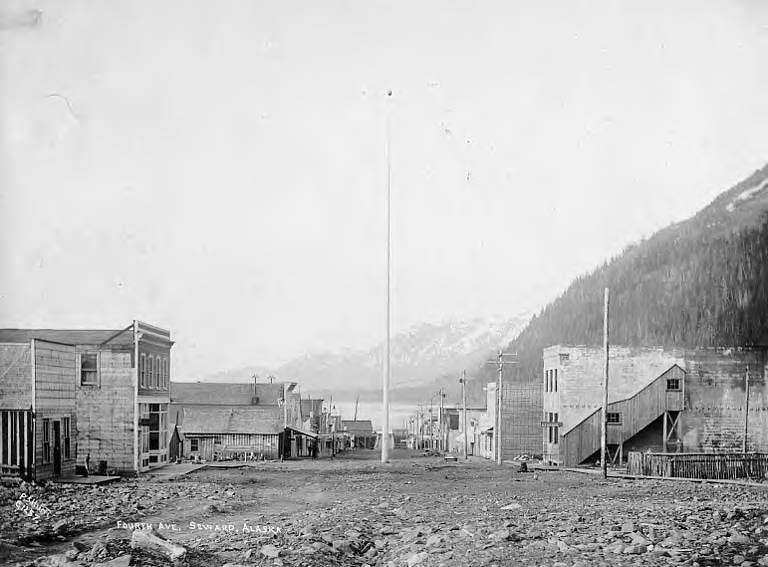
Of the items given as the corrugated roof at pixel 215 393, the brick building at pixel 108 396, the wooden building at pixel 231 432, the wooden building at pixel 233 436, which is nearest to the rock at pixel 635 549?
the brick building at pixel 108 396

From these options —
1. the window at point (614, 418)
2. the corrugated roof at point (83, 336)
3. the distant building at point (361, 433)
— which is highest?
the corrugated roof at point (83, 336)

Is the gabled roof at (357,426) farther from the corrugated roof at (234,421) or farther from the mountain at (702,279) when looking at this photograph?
the mountain at (702,279)

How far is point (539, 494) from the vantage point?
22344 mm

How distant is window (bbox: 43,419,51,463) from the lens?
23.6 m

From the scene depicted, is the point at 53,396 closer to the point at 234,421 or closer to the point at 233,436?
the point at 233,436

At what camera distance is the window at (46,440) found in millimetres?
23578

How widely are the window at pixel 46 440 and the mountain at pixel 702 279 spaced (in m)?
22.1

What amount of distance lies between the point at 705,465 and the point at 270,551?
62.0 feet

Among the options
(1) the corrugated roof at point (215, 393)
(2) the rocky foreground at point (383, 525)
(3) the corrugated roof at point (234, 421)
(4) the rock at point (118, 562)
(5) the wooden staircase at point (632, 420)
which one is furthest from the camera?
(1) the corrugated roof at point (215, 393)

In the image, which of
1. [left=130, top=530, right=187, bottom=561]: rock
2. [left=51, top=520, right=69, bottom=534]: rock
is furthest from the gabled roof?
[left=130, top=530, right=187, bottom=561]: rock

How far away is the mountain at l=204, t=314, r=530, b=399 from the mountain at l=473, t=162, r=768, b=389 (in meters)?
11.5

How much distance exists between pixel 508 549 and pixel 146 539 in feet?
14.4

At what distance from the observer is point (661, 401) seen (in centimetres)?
3634

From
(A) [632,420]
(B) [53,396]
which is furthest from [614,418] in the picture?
(B) [53,396]
